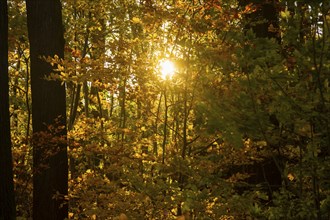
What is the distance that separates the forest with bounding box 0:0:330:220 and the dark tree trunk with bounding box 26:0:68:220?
2cm

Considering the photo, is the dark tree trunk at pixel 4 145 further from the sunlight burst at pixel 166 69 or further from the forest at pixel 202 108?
the sunlight burst at pixel 166 69

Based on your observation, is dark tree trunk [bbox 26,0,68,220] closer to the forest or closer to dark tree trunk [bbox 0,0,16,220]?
the forest

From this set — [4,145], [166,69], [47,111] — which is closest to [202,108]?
[166,69]

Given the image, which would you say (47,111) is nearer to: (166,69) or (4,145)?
(4,145)

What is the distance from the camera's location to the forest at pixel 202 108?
3.39 meters

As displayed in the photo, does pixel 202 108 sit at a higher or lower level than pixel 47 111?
lower

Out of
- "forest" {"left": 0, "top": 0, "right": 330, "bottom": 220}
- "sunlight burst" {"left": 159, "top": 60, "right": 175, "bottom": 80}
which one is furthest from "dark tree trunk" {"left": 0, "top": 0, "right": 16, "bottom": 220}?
"sunlight burst" {"left": 159, "top": 60, "right": 175, "bottom": 80}

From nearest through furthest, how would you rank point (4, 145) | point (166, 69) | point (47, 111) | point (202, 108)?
point (202, 108) → point (4, 145) → point (166, 69) → point (47, 111)

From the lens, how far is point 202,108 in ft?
10.9

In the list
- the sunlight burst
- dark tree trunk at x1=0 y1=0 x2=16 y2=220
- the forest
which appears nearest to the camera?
the forest

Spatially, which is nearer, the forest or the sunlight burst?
the forest

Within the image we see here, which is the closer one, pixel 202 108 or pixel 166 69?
pixel 202 108

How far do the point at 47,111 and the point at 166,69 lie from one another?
2.26 m

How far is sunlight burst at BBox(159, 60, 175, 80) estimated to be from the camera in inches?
253
